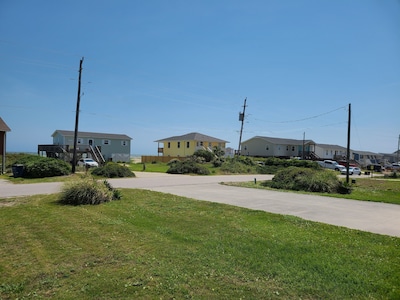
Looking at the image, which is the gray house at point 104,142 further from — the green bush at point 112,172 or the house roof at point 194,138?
the green bush at point 112,172

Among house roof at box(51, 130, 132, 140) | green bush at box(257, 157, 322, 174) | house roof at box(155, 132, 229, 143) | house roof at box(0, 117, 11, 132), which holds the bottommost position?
green bush at box(257, 157, 322, 174)

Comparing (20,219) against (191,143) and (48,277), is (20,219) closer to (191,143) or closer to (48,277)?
(48,277)

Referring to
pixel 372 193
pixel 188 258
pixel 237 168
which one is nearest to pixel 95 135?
pixel 237 168

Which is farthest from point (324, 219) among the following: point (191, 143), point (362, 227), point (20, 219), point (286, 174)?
point (191, 143)

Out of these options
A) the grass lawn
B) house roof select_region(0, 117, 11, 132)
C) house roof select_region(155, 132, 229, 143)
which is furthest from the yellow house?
the grass lawn

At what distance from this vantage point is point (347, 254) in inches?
224

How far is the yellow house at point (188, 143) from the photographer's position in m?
58.6

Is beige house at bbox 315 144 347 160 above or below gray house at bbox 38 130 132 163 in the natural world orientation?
above

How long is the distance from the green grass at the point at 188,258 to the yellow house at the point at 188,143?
49.5 metres

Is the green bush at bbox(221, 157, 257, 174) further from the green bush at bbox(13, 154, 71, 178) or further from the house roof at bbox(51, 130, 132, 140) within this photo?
the house roof at bbox(51, 130, 132, 140)

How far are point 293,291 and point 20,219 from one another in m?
7.13

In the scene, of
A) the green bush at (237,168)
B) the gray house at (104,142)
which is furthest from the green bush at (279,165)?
the gray house at (104,142)

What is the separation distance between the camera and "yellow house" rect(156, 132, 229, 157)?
58.6m

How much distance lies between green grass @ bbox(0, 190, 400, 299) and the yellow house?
49489 mm
